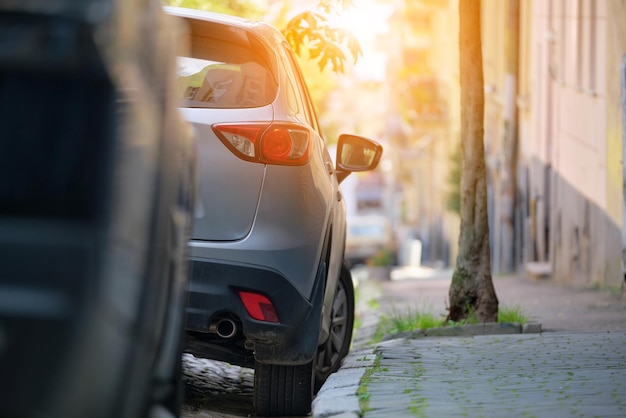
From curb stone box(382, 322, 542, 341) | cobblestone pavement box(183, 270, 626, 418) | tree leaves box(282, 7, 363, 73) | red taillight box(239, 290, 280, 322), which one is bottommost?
curb stone box(382, 322, 542, 341)

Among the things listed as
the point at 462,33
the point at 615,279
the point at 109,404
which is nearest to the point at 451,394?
the point at 109,404

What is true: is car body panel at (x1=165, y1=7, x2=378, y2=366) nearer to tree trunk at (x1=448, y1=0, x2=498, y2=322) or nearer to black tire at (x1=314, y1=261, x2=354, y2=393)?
black tire at (x1=314, y1=261, x2=354, y2=393)

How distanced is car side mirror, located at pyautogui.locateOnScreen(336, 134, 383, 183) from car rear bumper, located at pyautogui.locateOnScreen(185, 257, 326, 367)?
1.47m

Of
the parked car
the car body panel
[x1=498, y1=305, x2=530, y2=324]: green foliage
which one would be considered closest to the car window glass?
the parked car

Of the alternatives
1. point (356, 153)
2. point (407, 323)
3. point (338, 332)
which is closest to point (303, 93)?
point (356, 153)

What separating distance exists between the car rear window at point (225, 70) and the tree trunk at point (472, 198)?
12.3ft

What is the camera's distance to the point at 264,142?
5.57m

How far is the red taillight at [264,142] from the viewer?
5.54m

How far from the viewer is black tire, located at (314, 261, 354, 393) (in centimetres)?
675

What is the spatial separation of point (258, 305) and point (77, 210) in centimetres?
314

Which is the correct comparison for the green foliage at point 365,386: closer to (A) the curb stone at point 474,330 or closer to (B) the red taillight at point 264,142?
(B) the red taillight at point 264,142

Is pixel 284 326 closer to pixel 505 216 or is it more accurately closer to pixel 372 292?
pixel 372 292

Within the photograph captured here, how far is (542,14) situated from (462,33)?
488 inches

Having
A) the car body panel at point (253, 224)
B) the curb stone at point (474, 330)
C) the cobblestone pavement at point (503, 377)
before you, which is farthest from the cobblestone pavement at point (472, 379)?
the car body panel at point (253, 224)
